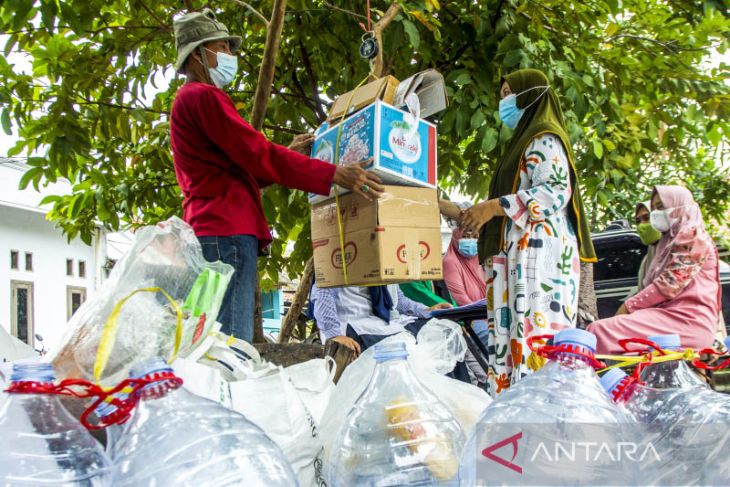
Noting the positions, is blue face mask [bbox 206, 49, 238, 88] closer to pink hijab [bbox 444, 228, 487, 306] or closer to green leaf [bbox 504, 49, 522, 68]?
green leaf [bbox 504, 49, 522, 68]

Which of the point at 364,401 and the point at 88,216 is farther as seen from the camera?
the point at 88,216

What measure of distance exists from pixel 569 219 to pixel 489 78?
58.8 inches

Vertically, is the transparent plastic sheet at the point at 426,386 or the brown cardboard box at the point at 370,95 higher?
the brown cardboard box at the point at 370,95

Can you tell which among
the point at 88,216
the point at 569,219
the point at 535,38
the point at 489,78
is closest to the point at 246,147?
the point at 569,219

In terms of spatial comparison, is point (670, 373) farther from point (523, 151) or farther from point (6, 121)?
point (6, 121)

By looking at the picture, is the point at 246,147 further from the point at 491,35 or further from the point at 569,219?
the point at 491,35

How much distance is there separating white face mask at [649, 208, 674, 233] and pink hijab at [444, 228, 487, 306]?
5.07ft

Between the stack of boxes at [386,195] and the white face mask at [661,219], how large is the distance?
220 centimetres

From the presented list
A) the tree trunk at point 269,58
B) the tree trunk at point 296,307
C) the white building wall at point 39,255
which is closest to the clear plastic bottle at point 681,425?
the tree trunk at point 269,58

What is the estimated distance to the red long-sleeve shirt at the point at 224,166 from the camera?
7.55 ft

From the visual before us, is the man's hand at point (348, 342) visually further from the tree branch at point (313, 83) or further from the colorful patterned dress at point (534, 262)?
the tree branch at point (313, 83)

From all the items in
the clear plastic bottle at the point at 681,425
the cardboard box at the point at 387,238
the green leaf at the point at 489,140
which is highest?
the green leaf at the point at 489,140

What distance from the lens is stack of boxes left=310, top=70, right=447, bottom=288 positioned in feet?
7.41

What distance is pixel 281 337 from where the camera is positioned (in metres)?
4.59
